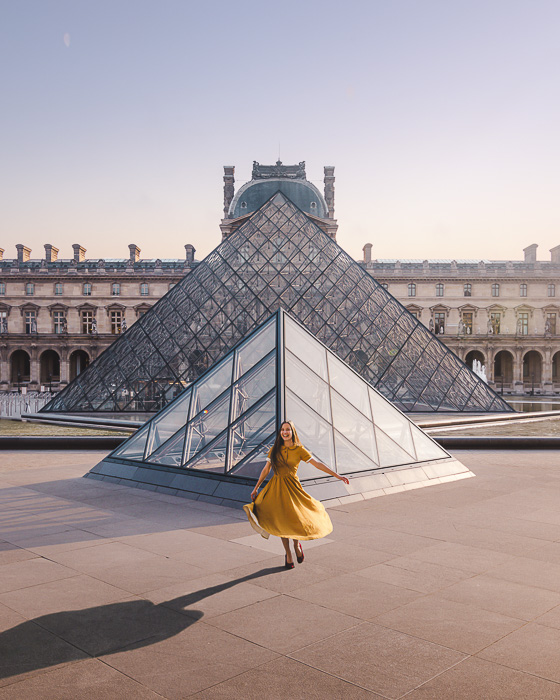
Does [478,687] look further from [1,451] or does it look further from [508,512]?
[1,451]

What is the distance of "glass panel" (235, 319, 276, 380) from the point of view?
9.91 metres

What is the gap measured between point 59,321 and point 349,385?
181ft

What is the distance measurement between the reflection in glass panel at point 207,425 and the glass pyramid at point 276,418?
1cm

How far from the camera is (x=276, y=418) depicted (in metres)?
8.54

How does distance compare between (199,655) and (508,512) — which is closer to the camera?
(199,655)

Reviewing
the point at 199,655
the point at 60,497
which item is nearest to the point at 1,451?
the point at 60,497

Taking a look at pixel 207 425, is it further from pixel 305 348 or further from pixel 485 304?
pixel 485 304

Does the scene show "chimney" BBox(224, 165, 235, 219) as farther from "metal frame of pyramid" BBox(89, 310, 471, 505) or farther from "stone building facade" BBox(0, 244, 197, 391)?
"metal frame of pyramid" BBox(89, 310, 471, 505)

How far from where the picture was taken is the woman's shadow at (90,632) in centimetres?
365

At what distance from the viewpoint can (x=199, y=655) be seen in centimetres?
368

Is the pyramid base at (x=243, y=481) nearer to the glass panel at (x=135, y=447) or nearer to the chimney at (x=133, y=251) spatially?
the glass panel at (x=135, y=447)

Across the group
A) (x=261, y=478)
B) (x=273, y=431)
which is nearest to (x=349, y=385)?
(x=273, y=431)

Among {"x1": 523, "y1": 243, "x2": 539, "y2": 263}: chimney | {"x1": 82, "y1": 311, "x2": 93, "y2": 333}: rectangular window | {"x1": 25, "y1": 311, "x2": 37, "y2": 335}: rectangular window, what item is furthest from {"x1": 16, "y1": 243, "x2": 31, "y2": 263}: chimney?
{"x1": 523, "y1": 243, "x2": 539, "y2": 263}: chimney

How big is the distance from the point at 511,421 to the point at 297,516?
57.2 ft
